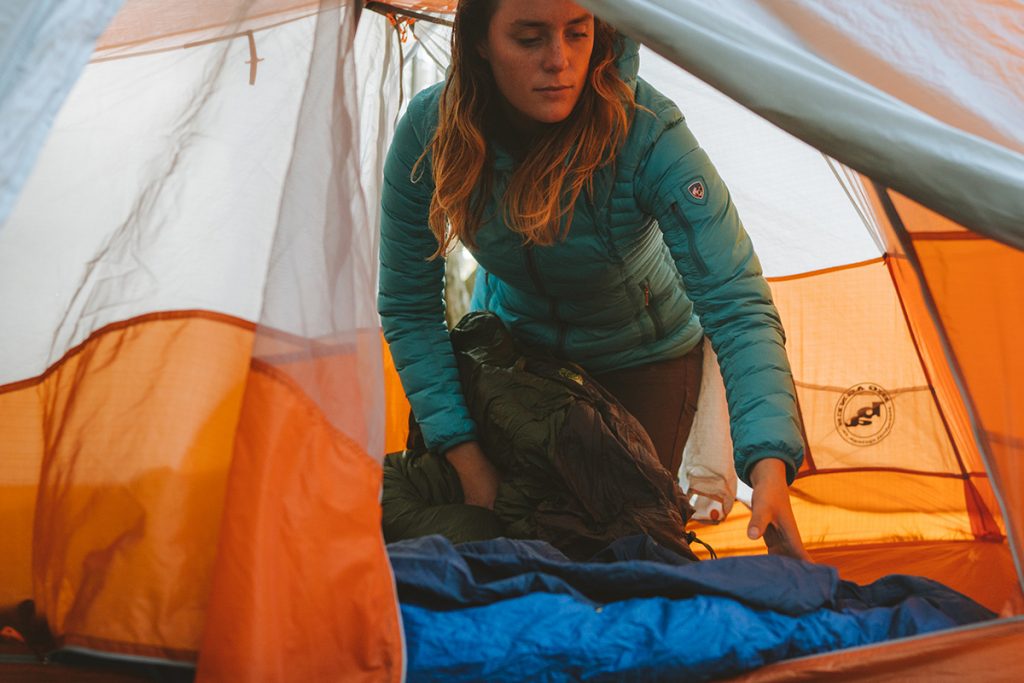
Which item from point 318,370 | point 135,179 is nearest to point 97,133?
point 135,179

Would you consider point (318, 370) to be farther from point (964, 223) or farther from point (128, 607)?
point (964, 223)

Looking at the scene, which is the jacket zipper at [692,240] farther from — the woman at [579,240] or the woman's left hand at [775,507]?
the woman's left hand at [775,507]

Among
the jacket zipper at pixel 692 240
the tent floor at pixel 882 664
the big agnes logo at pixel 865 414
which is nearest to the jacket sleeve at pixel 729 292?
the jacket zipper at pixel 692 240

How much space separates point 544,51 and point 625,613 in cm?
79

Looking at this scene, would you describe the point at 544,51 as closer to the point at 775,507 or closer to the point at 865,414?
the point at 775,507

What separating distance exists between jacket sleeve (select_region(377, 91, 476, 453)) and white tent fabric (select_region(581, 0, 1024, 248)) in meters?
0.60

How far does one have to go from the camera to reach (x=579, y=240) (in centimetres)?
173

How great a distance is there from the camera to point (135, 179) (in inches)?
55.7

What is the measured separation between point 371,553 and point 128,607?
0.28 meters

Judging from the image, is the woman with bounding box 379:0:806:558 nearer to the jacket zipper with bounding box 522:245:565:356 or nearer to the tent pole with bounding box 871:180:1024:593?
the jacket zipper with bounding box 522:245:565:356

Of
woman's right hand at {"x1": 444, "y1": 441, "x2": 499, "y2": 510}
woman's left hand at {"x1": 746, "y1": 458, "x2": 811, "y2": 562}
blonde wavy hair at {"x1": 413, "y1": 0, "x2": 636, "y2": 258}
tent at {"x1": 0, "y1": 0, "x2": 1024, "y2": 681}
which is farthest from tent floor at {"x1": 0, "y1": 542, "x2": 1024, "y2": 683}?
blonde wavy hair at {"x1": 413, "y1": 0, "x2": 636, "y2": 258}

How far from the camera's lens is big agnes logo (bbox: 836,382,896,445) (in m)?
2.25

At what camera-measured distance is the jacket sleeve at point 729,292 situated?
149 cm

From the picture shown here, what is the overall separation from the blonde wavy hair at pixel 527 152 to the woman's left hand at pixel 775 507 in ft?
1.54
